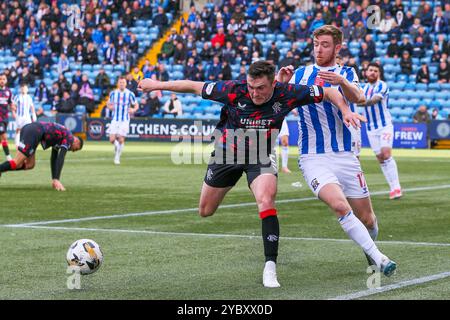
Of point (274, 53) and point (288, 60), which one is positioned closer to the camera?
point (288, 60)

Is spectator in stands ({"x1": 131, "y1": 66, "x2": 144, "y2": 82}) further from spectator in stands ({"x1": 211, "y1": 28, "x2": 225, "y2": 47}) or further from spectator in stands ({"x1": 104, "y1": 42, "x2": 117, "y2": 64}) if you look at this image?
spectator in stands ({"x1": 211, "y1": 28, "x2": 225, "y2": 47})

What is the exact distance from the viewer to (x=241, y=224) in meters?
12.4

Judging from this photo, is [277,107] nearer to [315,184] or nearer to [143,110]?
[315,184]

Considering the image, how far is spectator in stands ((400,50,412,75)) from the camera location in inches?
1400

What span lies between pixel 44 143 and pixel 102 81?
24.2 metres

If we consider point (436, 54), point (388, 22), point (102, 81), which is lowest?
point (102, 81)

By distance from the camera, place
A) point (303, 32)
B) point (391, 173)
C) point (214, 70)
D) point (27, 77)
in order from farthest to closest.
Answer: point (27, 77)
point (303, 32)
point (214, 70)
point (391, 173)

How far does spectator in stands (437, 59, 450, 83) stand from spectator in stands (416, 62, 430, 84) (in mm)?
423

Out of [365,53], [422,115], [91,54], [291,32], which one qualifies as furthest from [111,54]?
[422,115]

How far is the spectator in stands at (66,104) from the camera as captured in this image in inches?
1577

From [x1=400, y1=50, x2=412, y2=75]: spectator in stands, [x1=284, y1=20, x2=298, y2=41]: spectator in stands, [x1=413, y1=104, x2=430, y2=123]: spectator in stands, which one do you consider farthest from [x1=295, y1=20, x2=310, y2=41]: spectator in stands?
[x1=413, y1=104, x2=430, y2=123]: spectator in stands

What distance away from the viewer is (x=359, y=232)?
817 cm

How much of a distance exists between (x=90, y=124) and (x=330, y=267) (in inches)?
1221
